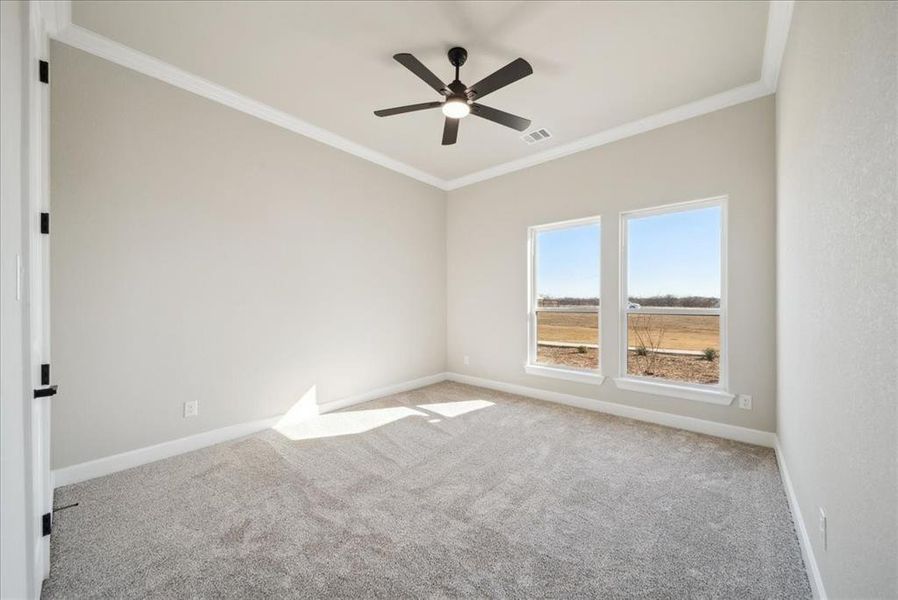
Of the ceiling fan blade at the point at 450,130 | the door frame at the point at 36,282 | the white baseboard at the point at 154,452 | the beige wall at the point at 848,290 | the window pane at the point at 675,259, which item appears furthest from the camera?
the window pane at the point at 675,259

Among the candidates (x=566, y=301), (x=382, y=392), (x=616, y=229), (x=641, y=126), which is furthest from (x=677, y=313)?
(x=382, y=392)

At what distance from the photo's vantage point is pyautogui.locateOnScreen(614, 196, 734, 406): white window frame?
10.4 ft

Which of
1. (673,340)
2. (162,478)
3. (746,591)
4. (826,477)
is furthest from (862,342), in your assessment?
(162,478)

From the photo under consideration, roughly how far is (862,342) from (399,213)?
4.29m

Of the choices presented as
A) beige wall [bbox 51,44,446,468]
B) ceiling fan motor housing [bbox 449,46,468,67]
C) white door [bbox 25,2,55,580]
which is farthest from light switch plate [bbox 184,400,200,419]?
ceiling fan motor housing [bbox 449,46,468,67]

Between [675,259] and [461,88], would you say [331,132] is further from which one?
[675,259]

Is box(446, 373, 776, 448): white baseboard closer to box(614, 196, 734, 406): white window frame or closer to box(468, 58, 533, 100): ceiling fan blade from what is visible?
box(614, 196, 734, 406): white window frame

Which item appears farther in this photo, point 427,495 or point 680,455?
point 680,455

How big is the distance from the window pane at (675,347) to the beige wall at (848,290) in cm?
143

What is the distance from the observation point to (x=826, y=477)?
139 cm

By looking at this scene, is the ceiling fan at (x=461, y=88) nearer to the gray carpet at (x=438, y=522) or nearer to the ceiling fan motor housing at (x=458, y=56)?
the ceiling fan motor housing at (x=458, y=56)

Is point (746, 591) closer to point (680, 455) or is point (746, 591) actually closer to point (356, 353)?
point (680, 455)

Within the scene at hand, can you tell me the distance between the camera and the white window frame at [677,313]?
318 cm

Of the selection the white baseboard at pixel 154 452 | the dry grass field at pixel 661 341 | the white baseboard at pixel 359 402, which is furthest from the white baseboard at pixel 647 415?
the white baseboard at pixel 154 452
